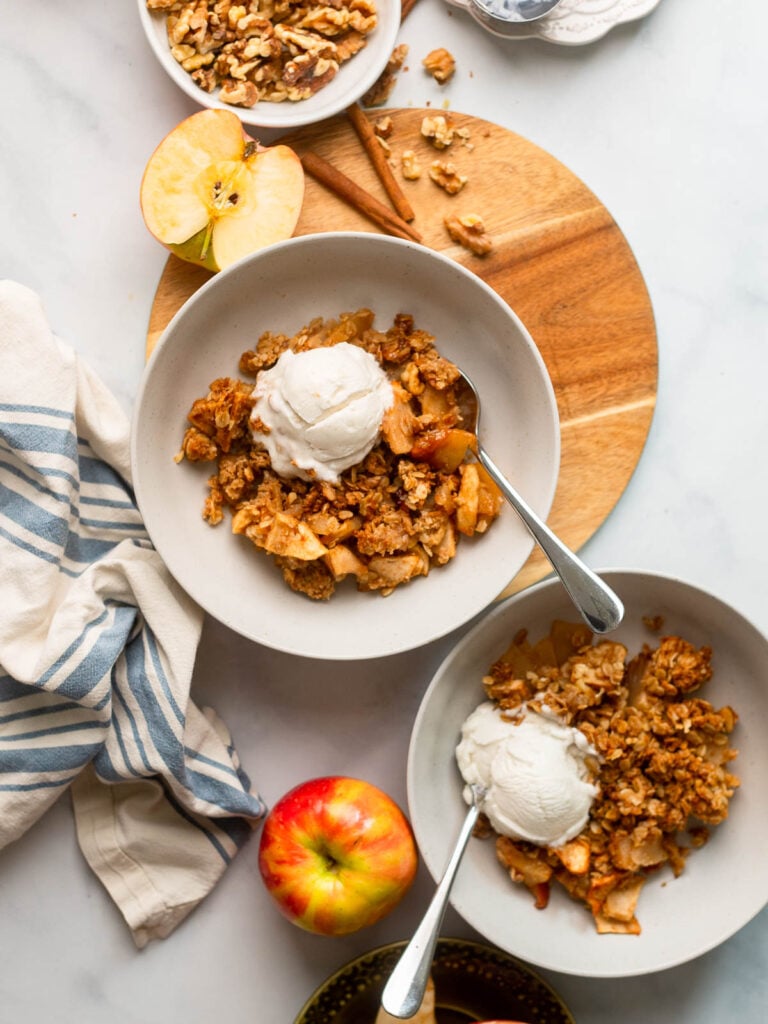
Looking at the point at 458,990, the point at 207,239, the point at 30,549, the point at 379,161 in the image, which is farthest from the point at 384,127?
the point at 458,990

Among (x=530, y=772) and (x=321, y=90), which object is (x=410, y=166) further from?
(x=530, y=772)

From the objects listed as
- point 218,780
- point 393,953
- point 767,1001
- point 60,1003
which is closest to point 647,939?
point 767,1001

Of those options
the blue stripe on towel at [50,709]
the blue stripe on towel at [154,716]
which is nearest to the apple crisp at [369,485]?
the blue stripe on towel at [154,716]

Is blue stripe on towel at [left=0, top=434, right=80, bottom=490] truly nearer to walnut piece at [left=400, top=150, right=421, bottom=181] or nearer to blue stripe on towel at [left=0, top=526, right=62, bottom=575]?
blue stripe on towel at [left=0, top=526, right=62, bottom=575]

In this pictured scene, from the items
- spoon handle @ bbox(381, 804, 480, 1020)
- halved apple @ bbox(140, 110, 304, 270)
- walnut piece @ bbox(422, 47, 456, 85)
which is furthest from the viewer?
walnut piece @ bbox(422, 47, 456, 85)

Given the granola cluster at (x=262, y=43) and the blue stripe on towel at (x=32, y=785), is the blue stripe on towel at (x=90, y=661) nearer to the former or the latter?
the blue stripe on towel at (x=32, y=785)

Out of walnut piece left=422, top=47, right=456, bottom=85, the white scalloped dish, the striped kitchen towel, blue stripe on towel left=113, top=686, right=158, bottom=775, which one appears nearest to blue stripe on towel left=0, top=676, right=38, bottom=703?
the striped kitchen towel
